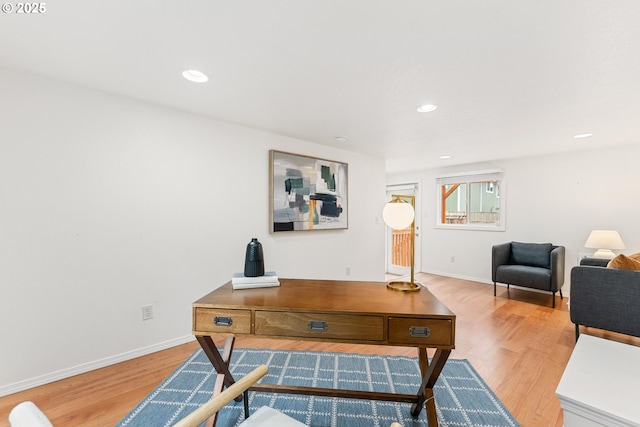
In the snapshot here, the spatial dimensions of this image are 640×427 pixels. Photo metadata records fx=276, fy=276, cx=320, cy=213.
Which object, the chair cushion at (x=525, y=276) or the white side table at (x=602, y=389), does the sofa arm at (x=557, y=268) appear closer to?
the chair cushion at (x=525, y=276)

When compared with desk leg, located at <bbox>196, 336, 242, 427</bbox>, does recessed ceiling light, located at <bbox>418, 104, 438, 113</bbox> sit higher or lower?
higher

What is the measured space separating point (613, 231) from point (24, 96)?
239 inches

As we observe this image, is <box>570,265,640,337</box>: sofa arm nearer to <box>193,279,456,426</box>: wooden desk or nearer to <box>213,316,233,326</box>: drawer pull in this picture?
<box>193,279,456,426</box>: wooden desk

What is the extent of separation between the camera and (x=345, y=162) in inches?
155

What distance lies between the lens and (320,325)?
4.34 feet

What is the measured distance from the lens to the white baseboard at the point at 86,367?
184cm

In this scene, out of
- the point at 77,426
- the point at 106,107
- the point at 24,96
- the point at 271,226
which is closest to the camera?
the point at 77,426

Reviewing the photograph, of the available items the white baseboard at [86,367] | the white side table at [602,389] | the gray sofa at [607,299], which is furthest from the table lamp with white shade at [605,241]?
the white baseboard at [86,367]

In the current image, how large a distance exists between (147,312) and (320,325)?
1.84 metres

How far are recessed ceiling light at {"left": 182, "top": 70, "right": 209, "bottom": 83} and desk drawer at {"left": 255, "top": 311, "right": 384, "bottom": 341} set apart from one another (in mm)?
1570

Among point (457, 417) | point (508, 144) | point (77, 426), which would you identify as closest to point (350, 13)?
point (457, 417)

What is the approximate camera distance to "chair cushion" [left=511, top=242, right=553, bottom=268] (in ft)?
13.3

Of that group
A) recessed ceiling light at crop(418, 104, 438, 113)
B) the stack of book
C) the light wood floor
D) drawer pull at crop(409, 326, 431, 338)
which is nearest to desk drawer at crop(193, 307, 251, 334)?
the stack of book

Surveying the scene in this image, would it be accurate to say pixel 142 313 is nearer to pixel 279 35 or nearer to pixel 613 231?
pixel 279 35
